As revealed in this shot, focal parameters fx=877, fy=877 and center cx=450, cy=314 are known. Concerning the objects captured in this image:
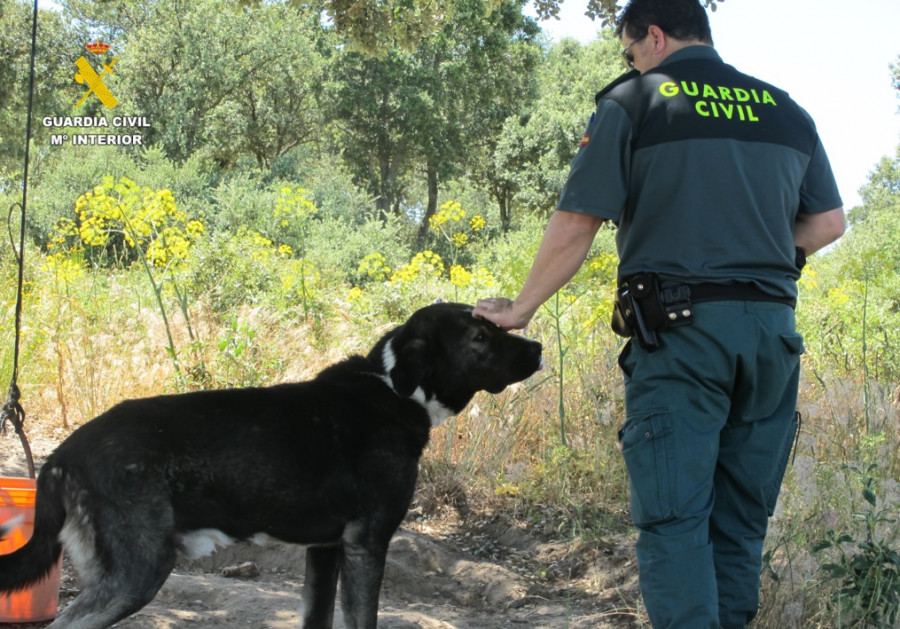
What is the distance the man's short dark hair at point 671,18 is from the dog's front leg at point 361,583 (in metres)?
2.21

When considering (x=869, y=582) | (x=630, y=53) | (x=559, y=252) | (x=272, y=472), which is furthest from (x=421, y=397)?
(x=869, y=582)

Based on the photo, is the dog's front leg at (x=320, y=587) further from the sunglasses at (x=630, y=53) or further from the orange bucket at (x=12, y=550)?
the sunglasses at (x=630, y=53)

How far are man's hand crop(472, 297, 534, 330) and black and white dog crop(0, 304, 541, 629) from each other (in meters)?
0.24

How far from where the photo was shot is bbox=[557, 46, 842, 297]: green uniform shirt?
298cm

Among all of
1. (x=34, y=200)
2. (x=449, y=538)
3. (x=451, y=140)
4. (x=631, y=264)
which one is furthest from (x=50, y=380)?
(x=451, y=140)

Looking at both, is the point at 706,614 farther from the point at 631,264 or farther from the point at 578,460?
the point at 578,460

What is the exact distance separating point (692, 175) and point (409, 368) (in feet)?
4.61

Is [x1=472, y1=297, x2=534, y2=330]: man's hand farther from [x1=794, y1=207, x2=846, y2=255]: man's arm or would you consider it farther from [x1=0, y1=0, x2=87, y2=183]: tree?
[x1=0, y1=0, x2=87, y2=183]: tree

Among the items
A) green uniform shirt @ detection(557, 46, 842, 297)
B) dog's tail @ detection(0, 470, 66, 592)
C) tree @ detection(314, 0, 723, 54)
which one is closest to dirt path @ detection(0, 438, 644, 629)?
dog's tail @ detection(0, 470, 66, 592)

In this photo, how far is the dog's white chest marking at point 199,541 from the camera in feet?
10.3

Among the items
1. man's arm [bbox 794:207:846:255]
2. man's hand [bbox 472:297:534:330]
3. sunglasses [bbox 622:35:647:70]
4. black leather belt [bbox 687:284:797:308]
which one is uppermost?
sunglasses [bbox 622:35:647:70]

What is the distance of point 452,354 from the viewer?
151 inches

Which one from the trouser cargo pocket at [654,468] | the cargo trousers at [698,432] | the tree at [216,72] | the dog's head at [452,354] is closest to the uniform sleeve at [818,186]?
the cargo trousers at [698,432]

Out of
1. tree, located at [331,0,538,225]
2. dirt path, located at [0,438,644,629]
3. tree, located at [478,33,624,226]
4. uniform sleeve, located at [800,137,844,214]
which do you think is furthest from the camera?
tree, located at [478,33,624,226]
